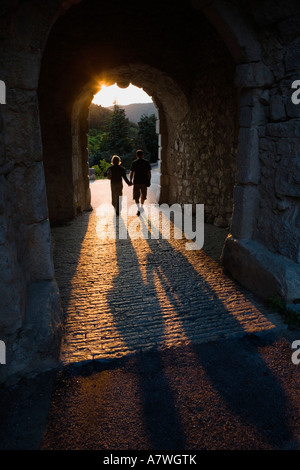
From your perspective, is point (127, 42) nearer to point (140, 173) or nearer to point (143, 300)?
point (140, 173)

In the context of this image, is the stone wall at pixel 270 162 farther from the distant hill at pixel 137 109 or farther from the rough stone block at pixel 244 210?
the distant hill at pixel 137 109

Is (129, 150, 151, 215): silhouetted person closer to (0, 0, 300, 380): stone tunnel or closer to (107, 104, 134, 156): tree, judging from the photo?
(0, 0, 300, 380): stone tunnel

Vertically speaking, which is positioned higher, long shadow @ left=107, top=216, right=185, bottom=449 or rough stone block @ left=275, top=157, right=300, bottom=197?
rough stone block @ left=275, top=157, right=300, bottom=197

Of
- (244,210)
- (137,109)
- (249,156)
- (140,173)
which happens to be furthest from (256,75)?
(137,109)

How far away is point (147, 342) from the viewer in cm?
280

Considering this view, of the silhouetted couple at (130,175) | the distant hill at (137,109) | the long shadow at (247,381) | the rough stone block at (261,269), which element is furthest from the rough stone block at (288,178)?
the distant hill at (137,109)

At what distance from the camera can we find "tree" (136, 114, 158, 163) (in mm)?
20922

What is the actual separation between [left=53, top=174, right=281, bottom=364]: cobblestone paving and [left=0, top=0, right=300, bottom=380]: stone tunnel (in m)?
0.31

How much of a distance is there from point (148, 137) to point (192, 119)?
14.6m

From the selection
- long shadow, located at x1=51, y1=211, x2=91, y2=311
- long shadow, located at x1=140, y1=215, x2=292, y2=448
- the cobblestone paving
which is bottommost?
long shadow, located at x1=140, y1=215, x2=292, y2=448

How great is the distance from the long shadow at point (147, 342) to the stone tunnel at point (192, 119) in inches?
26.5

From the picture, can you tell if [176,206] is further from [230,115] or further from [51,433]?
[51,433]

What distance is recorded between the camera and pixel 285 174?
10.5 feet

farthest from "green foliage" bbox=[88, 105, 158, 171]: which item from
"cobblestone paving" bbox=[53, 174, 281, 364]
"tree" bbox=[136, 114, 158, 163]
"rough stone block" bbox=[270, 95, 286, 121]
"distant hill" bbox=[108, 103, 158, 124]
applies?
"distant hill" bbox=[108, 103, 158, 124]
